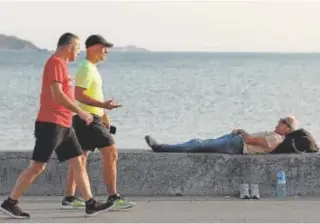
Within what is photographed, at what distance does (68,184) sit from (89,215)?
518 mm

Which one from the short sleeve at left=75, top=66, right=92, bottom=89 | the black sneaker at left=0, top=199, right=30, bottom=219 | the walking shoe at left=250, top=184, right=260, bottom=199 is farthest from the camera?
the walking shoe at left=250, top=184, right=260, bottom=199

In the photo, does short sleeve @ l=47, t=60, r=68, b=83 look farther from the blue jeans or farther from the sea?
the sea

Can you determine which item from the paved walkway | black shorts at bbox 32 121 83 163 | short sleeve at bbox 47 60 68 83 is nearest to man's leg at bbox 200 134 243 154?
the paved walkway

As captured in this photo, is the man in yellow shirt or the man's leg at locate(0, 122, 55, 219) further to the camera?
the man in yellow shirt

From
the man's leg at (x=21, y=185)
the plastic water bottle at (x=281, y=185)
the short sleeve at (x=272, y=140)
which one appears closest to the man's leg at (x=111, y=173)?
the man's leg at (x=21, y=185)

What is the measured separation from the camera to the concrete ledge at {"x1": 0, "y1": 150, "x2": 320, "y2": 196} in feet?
29.0

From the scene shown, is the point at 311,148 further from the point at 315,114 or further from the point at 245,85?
the point at 245,85

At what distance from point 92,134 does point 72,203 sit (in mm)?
657

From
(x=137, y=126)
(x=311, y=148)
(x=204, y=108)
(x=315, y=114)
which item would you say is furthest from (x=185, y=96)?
(x=311, y=148)

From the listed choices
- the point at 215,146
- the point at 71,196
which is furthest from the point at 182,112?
the point at 71,196

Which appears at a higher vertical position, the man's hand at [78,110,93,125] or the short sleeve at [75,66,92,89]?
the short sleeve at [75,66,92,89]

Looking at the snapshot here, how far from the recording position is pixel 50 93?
750 cm

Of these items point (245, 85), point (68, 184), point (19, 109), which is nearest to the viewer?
point (68, 184)

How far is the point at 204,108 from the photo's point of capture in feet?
106
